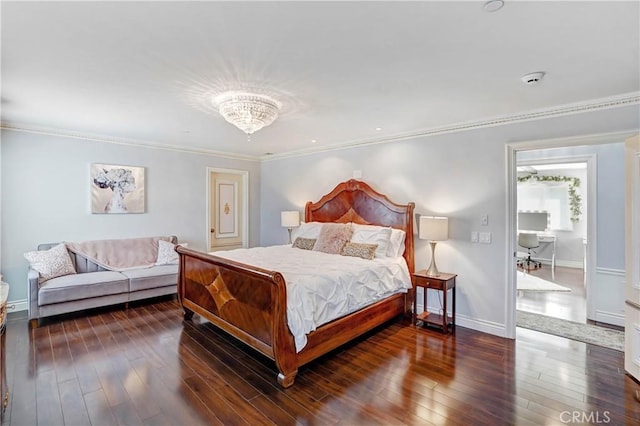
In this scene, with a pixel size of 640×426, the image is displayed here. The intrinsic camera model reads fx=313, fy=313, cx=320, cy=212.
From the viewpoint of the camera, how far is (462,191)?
383 centimetres

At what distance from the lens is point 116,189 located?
480 centimetres

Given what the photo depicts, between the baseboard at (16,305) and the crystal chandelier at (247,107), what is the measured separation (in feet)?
12.6

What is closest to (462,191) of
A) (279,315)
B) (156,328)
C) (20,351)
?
(279,315)

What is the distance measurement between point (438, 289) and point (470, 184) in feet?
4.30

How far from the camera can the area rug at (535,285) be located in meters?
5.34

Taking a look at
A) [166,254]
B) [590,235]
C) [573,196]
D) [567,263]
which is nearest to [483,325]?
[590,235]

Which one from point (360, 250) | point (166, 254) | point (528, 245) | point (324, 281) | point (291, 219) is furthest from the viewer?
point (528, 245)

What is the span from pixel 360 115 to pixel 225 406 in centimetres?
304

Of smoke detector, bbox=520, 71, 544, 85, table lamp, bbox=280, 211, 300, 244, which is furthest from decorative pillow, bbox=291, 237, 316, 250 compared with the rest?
smoke detector, bbox=520, 71, 544, 85

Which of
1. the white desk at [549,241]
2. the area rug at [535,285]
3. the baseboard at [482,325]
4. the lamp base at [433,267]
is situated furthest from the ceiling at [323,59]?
the white desk at [549,241]

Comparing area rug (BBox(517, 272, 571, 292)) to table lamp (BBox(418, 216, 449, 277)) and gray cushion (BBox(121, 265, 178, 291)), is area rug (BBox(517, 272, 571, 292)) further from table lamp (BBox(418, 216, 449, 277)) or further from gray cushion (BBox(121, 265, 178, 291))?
gray cushion (BBox(121, 265, 178, 291))

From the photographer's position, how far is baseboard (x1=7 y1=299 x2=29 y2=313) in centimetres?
405

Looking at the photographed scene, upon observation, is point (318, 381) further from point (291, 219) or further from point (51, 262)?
point (51, 262)

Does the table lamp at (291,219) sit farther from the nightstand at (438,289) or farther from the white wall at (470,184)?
the nightstand at (438,289)
